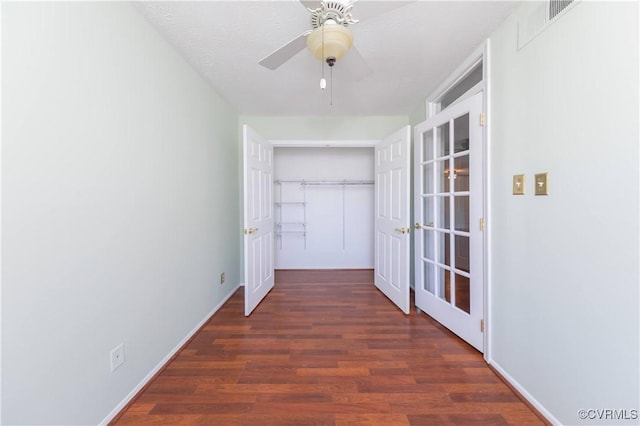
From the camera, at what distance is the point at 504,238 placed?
5.73ft

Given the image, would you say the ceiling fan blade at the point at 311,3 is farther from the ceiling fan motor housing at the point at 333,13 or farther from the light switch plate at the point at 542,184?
the light switch plate at the point at 542,184

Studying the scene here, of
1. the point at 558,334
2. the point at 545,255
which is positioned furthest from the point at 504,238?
the point at 558,334

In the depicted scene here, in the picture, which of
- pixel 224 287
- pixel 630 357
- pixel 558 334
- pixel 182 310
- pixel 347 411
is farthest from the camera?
pixel 224 287

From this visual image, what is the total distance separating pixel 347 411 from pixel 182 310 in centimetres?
149

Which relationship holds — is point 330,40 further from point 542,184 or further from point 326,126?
point 326,126

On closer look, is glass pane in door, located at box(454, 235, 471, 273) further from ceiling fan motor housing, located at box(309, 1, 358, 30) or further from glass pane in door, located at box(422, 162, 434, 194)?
ceiling fan motor housing, located at box(309, 1, 358, 30)

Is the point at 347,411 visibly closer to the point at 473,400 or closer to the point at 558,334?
the point at 473,400

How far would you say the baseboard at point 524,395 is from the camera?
141 cm

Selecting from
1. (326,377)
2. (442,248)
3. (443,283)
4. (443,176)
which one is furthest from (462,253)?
(326,377)

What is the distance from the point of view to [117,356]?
1.46 meters

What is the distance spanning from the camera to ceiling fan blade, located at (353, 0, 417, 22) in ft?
4.01

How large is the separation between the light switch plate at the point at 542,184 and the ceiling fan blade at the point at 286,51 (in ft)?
4.96

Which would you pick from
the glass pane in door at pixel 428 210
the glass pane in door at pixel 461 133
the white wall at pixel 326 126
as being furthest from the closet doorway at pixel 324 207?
the glass pane in door at pixel 461 133

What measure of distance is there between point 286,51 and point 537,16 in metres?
1.44
